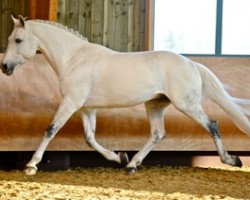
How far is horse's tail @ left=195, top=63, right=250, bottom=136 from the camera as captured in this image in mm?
5230

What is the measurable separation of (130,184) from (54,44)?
4.75 ft

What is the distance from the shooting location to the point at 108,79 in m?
5.07

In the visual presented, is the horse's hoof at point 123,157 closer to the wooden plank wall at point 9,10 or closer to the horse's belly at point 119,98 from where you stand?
the horse's belly at point 119,98

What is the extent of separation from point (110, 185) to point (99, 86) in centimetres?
93

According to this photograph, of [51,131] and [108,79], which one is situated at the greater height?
[108,79]

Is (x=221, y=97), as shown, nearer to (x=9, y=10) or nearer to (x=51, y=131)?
(x=51, y=131)

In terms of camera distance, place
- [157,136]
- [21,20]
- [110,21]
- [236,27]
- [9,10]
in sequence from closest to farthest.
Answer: [21,20]
[157,136]
[236,27]
[110,21]
[9,10]

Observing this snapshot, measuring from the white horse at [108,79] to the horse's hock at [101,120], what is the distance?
40cm

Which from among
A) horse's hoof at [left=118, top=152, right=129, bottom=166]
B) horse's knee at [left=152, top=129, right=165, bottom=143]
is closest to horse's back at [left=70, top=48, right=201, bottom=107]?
horse's knee at [left=152, top=129, right=165, bottom=143]

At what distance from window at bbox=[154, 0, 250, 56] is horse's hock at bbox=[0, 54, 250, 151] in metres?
3.56

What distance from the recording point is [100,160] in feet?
19.3

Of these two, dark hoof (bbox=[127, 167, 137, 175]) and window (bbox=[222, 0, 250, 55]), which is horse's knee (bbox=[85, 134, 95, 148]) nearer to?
dark hoof (bbox=[127, 167, 137, 175])

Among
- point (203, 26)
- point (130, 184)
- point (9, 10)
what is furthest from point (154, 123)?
point (9, 10)

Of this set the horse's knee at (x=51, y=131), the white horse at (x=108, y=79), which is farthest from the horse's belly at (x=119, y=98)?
the horse's knee at (x=51, y=131)
